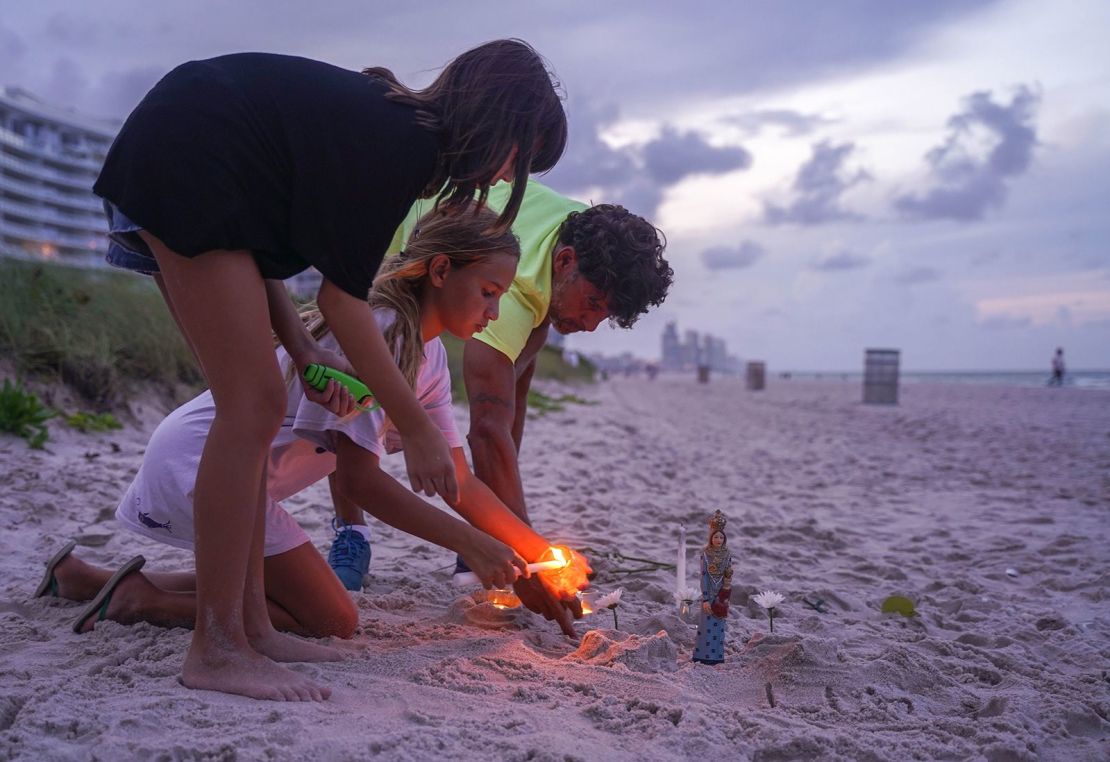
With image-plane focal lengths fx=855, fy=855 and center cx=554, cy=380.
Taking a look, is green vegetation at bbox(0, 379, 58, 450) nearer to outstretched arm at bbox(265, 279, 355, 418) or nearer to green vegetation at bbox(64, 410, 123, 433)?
green vegetation at bbox(64, 410, 123, 433)

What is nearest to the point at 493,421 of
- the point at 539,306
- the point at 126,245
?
the point at 539,306

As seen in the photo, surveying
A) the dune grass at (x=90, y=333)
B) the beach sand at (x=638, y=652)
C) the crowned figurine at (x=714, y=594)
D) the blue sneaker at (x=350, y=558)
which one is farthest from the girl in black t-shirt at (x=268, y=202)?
the dune grass at (x=90, y=333)

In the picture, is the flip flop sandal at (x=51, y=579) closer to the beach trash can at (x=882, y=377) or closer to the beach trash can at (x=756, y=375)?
the beach trash can at (x=882, y=377)

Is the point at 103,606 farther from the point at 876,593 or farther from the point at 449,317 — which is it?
the point at 876,593

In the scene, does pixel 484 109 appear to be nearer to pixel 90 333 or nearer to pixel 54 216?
pixel 90 333

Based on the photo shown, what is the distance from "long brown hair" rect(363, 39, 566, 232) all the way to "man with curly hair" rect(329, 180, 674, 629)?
41.9 inches

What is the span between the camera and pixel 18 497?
143 inches

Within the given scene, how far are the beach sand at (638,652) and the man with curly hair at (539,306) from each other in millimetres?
404

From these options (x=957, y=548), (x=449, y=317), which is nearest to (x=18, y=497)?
(x=449, y=317)

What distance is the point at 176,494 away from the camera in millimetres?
2344

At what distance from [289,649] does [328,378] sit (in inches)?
27.7

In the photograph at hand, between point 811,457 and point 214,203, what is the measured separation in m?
7.27

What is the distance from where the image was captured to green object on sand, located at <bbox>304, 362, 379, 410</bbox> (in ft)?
6.70

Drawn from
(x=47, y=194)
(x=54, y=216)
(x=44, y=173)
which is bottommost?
(x=54, y=216)
